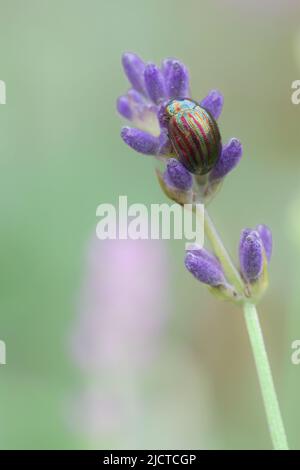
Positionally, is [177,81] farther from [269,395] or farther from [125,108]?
[269,395]

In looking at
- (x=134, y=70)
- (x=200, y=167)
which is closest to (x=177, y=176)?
(x=200, y=167)

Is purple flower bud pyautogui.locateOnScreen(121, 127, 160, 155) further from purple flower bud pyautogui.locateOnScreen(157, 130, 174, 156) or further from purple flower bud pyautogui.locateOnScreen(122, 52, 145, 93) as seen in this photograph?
purple flower bud pyautogui.locateOnScreen(122, 52, 145, 93)

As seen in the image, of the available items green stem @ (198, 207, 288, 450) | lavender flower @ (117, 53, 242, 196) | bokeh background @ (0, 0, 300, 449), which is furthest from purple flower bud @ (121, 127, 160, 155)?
bokeh background @ (0, 0, 300, 449)

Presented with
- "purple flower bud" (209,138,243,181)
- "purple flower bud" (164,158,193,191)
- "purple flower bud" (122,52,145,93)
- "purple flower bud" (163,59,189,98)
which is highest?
"purple flower bud" (122,52,145,93)

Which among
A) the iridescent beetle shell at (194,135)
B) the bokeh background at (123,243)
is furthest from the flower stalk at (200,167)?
the bokeh background at (123,243)

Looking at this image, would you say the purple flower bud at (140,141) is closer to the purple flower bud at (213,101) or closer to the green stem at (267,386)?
the purple flower bud at (213,101)

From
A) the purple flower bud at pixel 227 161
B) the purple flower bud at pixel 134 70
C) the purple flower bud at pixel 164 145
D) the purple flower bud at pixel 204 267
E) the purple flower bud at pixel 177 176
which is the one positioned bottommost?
the purple flower bud at pixel 204 267
